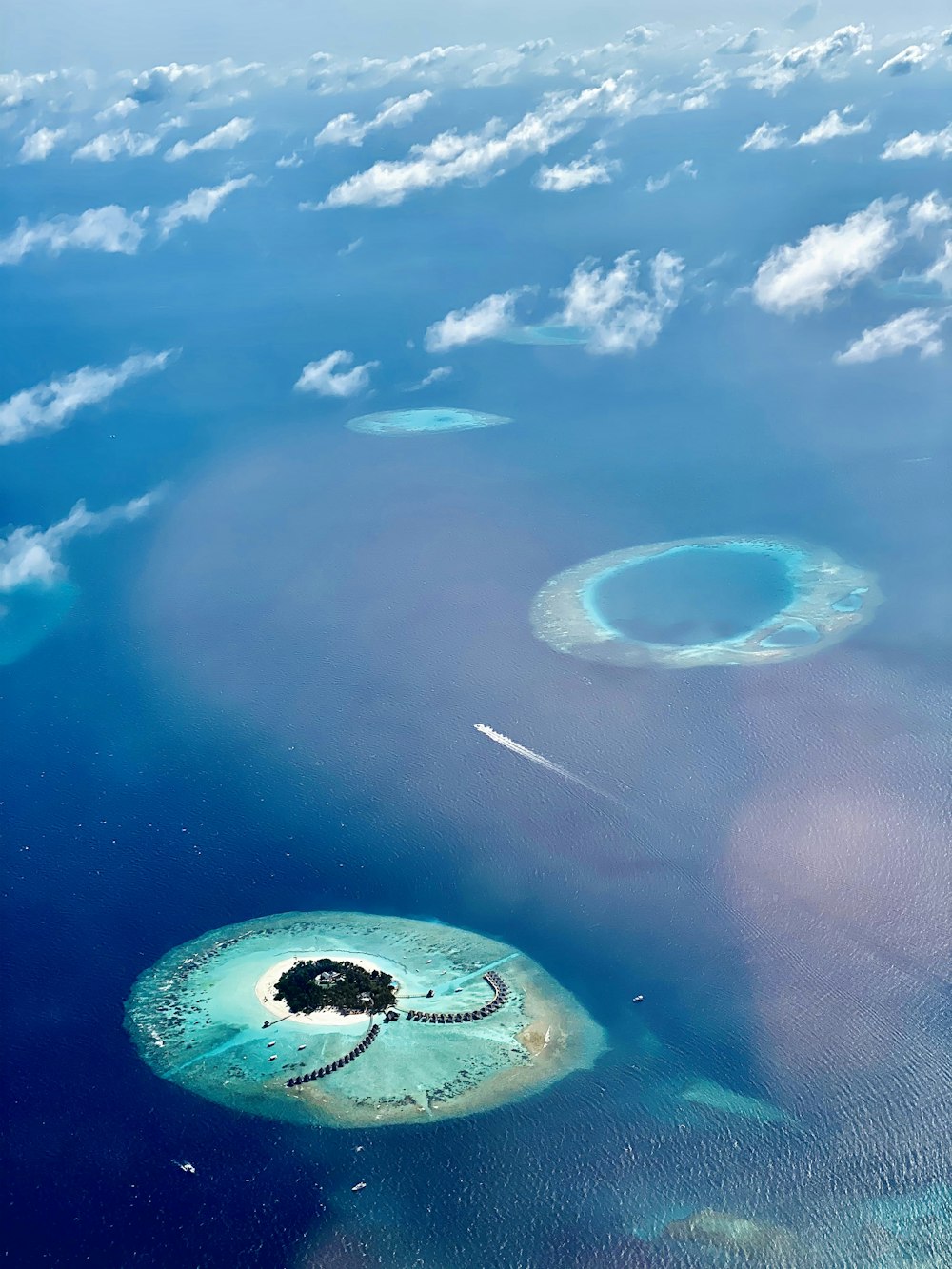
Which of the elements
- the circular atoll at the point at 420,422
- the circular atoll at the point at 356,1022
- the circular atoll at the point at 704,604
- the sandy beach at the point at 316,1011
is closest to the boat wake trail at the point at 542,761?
the circular atoll at the point at 704,604

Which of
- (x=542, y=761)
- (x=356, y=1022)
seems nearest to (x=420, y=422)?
(x=542, y=761)

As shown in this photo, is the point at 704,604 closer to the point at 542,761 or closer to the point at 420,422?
the point at 542,761

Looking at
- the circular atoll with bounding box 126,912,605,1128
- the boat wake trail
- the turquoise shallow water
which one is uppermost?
the circular atoll with bounding box 126,912,605,1128

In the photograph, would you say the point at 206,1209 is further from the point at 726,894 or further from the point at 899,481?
the point at 899,481

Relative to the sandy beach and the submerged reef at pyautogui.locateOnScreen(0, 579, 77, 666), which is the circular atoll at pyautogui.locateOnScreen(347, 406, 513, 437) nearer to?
the submerged reef at pyautogui.locateOnScreen(0, 579, 77, 666)

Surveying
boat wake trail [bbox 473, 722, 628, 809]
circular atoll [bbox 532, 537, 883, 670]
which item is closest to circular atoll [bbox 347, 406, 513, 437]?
circular atoll [bbox 532, 537, 883, 670]

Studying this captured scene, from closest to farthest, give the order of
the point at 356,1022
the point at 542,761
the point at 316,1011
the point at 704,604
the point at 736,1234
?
1. the point at 736,1234
2. the point at 356,1022
3. the point at 316,1011
4. the point at 542,761
5. the point at 704,604
